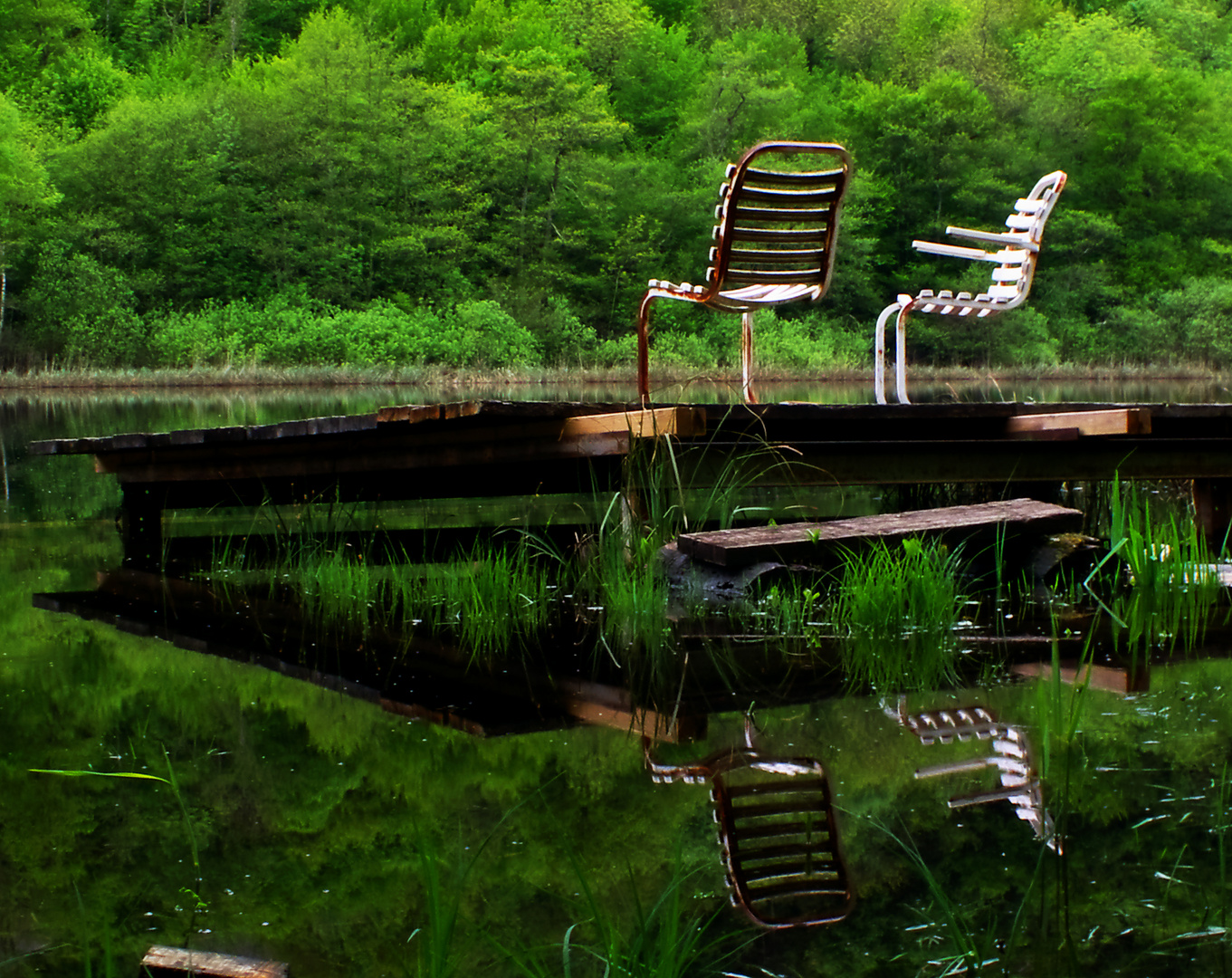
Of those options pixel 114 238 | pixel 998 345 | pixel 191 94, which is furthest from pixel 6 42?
pixel 998 345

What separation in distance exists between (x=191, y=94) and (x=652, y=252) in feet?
47.7

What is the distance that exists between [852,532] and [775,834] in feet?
7.64

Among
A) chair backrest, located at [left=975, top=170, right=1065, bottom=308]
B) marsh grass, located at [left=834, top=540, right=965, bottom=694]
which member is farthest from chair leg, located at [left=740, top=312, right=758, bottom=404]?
chair backrest, located at [left=975, top=170, right=1065, bottom=308]

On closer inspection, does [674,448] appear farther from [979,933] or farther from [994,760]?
[979,933]

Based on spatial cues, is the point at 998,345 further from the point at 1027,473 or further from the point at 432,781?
the point at 432,781

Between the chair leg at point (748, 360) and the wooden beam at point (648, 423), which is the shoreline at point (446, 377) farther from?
the wooden beam at point (648, 423)

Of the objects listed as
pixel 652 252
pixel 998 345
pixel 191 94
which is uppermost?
pixel 191 94

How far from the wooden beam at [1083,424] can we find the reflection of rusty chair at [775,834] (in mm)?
2328

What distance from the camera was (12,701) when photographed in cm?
277

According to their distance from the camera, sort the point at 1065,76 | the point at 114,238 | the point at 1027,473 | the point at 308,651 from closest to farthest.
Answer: the point at 308,651 → the point at 1027,473 → the point at 114,238 → the point at 1065,76

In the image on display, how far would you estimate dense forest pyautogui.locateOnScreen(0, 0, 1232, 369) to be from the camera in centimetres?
3244

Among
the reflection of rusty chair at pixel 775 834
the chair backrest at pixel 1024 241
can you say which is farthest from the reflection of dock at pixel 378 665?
the chair backrest at pixel 1024 241

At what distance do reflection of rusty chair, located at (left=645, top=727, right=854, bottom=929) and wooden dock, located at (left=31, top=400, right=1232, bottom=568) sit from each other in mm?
1719

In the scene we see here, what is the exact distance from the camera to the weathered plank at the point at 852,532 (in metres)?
3.92
